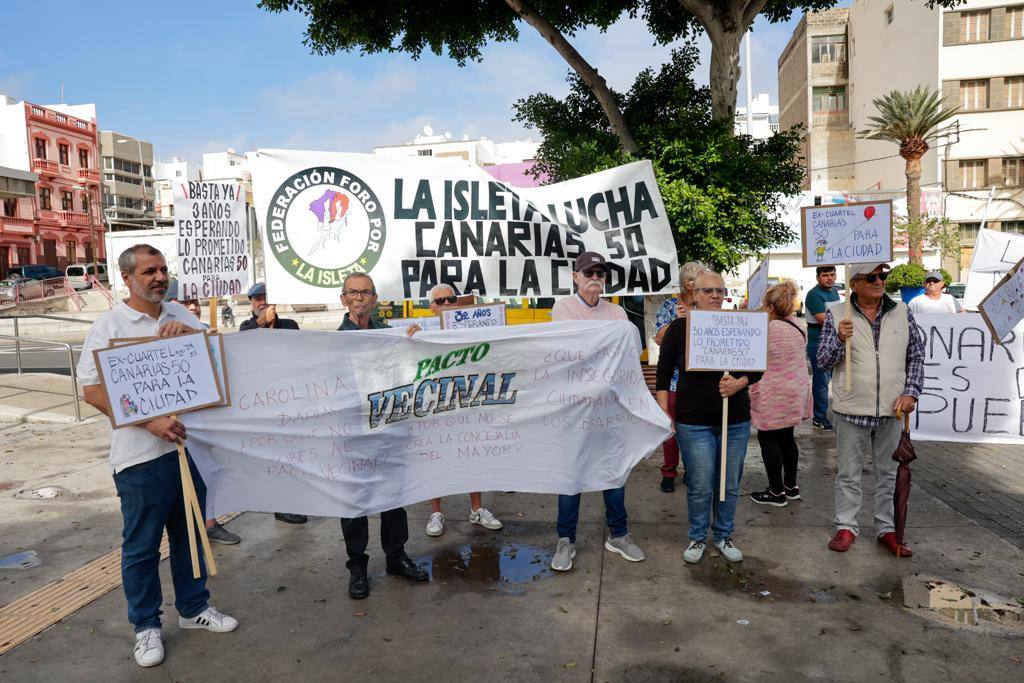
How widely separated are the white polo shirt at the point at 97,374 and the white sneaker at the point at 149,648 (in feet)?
2.82

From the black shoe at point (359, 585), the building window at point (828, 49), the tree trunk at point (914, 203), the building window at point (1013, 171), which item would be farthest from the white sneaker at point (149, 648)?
the building window at point (828, 49)

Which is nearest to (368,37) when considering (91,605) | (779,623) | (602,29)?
(602,29)

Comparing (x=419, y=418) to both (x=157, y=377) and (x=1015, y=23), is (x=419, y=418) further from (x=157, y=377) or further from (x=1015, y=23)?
(x=1015, y=23)

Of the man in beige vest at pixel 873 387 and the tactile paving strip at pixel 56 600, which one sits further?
the man in beige vest at pixel 873 387

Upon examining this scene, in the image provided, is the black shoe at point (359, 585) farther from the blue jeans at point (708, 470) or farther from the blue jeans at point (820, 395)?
the blue jeans at point (820, 395)

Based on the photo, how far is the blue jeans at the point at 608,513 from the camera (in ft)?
16.1

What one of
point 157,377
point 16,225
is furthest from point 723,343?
point 16,225

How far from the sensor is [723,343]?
4.75 metres

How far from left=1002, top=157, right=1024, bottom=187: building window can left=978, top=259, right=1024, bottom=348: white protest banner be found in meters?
39.3

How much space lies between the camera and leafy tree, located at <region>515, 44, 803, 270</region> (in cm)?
927

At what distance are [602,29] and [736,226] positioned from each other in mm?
4392

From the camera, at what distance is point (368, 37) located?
11562 mm

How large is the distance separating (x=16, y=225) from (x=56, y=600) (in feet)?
186

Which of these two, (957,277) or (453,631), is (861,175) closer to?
(957,277)
